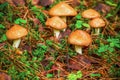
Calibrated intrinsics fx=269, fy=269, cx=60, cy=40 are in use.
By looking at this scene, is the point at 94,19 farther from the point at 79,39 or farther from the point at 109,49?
the point at 79,39

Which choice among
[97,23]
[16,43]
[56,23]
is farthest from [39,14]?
[97,23]

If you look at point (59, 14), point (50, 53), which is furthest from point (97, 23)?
point (50, 53)

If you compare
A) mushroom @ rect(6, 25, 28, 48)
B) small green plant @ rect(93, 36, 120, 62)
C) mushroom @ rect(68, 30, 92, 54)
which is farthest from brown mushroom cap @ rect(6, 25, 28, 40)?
small green plant @ rect(93, 36, 120, 62)

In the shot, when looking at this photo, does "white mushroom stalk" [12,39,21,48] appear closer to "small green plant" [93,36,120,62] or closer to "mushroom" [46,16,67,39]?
"mushroom" [46,16,67,39]

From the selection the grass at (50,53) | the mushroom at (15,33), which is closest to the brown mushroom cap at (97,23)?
the grass at (50,53)

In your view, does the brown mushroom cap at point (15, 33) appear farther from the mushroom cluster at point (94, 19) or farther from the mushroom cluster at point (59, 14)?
the mushroom cluster at point (94, 19)

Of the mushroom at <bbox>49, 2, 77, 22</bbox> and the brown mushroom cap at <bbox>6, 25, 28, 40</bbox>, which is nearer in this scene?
the brown mushroom cap at <bbox>6, 25, 28, 40</bbox>

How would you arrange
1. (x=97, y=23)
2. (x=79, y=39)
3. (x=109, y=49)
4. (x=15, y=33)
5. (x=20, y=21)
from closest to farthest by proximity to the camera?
(x=15, y=33), (x=79, y=39), (x=109, y=49), (x=20, y=21), (x=97, y=23)

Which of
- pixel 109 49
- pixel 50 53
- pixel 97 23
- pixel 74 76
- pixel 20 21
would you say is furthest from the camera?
pixel 97 23

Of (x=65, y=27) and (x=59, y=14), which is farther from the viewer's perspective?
(x=59, y=14)

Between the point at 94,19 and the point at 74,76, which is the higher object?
the point at 94,19

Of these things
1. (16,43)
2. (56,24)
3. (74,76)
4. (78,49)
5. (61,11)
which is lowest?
(74,76)
